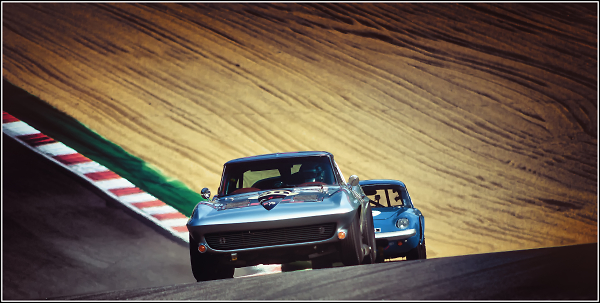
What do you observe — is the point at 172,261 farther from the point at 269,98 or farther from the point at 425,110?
the point at 425,110

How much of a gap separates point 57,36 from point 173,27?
8.04 feet

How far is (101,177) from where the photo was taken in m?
10.1

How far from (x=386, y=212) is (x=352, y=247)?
9.27 ft

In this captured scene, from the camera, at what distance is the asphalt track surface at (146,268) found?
12.7ft

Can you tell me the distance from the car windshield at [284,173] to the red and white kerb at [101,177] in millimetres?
3349

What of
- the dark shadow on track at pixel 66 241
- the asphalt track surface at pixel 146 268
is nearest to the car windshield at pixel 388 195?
the asphalt track surface at pixel 146 268

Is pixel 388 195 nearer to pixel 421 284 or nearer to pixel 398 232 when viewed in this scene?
pixel 398 232

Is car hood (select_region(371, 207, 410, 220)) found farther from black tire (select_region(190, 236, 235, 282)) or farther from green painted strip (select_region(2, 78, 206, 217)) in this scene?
green painted strip (select_region(2, 78, 206, 217))

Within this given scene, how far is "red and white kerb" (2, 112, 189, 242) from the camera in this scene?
31.7 ft

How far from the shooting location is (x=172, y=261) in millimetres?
8844

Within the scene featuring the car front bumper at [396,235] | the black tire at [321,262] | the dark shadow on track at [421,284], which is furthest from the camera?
the car front bumper at [396,235]

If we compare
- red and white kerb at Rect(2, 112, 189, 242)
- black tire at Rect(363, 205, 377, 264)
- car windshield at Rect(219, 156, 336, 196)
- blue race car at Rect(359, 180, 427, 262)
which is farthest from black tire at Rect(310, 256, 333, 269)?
red and white kerb at Rect(2, 112, 189, 242)

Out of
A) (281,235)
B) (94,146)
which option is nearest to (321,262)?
(281,235)

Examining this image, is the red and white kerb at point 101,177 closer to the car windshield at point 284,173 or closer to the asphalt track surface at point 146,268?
the asphalt track surface at point 146,268
